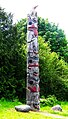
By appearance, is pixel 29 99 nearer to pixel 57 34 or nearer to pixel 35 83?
pixel 35 83

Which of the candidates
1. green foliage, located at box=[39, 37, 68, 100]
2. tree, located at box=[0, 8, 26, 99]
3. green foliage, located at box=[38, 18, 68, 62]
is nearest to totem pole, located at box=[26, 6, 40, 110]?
tree, located at box=[0, 8, 26, 99]

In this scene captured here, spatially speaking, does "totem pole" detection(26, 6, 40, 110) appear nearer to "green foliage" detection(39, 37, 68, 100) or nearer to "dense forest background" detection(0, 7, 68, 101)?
"dense forest background" detection(0, 7, 68, 101)

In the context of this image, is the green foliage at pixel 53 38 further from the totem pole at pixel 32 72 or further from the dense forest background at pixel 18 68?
the totem pole at pixel 32 72

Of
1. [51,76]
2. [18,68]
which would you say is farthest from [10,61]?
[51,76]

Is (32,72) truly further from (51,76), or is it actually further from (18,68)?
(51,76)

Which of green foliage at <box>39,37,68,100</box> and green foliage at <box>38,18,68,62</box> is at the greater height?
green foliage at <box>38,18,68,62</box>

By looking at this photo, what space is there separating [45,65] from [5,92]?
7035 millimetres

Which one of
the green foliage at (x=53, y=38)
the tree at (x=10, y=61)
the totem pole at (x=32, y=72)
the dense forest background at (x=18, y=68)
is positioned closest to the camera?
the totem pole at (x=32, y=72)

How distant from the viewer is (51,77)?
3072 cm

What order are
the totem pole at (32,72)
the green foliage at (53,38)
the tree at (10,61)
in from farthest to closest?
the green foliage at (53,38) → the tree at (10,61) → the totem pole at (32,72)

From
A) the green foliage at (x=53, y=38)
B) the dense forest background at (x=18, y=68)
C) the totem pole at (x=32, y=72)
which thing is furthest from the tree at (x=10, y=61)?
the green foliage at (x=53, y=38)

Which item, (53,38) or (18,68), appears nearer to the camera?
(18,68)

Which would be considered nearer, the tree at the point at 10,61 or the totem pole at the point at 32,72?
the totem pole at the point at 32,72

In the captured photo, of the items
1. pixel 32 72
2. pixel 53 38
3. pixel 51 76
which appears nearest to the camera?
pixel 32 72
